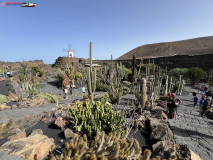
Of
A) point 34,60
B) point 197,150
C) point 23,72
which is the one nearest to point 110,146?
point 197,150

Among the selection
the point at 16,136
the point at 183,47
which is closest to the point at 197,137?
the point at 16,136

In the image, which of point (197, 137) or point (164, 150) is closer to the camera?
point (164, 150)

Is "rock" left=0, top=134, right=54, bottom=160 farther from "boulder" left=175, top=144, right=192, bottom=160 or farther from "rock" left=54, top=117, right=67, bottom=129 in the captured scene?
"boulder" left=175, top=144, right=192, bottom=160

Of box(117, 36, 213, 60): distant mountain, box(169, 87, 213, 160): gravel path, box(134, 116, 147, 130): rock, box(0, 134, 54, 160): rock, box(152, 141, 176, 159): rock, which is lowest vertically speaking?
box(169, 87, 213, 160): gravel path

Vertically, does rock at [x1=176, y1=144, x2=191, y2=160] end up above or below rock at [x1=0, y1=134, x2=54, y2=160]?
below

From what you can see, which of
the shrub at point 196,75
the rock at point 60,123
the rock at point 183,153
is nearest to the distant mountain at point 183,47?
the shrub at point 196,75

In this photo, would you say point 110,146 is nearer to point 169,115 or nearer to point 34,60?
point 169,115

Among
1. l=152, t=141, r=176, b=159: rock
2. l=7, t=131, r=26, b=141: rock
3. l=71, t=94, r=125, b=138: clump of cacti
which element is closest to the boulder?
l=152, t=141, r=176, b=159: rock

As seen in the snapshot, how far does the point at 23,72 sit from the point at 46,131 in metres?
8.32

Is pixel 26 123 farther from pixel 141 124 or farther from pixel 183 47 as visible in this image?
pixel 183 47

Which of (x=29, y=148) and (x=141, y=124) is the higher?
(x=29, y=148)

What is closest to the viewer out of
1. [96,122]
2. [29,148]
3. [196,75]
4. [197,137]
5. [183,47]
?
[29,148]

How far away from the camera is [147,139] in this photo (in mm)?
2578

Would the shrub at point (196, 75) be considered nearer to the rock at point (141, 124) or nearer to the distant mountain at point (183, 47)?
the rock at point (141, 124)
